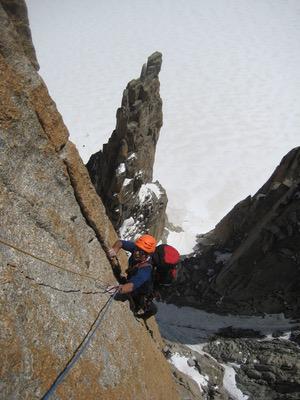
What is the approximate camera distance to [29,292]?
5406 millimetres

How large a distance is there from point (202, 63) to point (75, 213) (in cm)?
8667

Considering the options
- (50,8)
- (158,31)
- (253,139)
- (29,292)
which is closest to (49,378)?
(29,292)

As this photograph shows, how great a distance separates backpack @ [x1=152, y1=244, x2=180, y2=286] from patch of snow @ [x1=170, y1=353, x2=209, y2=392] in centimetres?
613

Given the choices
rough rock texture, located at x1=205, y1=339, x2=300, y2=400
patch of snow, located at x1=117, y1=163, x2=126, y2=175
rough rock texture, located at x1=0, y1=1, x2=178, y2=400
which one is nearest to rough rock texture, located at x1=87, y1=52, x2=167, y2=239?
patch of snow, located at x1=117, y1=163, x2=126, y2=175

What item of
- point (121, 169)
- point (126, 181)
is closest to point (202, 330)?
point (126, 181)

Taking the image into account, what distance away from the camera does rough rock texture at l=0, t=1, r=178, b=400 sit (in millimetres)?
5117

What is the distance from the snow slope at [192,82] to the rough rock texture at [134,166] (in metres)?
5.66

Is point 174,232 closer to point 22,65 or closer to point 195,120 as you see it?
point 22,65

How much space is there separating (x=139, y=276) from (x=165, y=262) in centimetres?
53

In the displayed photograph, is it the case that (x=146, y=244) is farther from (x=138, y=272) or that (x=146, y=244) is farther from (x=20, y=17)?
(x=20, y=17)

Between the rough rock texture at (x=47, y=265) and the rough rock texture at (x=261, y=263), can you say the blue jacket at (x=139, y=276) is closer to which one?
the rough rock texture at (x=47, y=265)

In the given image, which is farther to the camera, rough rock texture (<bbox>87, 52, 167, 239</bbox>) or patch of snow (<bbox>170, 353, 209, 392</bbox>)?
rough rock texture (<bbox>87, 52, 167, 239</bbox>)

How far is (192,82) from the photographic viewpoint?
81188 millimetres

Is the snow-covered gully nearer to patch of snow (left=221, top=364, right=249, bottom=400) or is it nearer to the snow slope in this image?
patch of snow (left=221, top=364, right=249, bottom=400)
